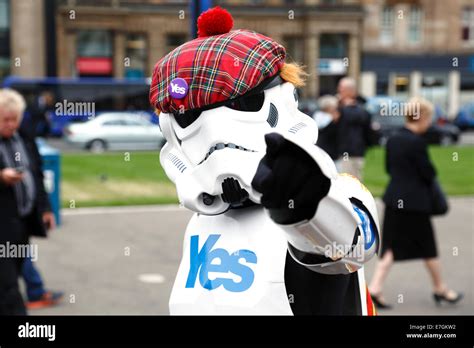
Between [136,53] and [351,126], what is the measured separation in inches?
1062

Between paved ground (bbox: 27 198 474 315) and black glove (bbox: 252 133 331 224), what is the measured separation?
4009 millimetres

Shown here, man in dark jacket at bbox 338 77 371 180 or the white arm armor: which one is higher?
the white arm armor

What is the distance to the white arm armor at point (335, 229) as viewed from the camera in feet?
5.61

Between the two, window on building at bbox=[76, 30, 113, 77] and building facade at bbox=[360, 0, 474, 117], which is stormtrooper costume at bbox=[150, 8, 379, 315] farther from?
building facade at bbox=[360, 0, 474, 117]

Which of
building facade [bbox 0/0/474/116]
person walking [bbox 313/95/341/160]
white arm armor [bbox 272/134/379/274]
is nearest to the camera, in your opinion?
white arm armor [bbox 272/134/379/274]

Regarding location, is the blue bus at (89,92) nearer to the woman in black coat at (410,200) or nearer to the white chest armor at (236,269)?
the woman in black coat at (410,200)

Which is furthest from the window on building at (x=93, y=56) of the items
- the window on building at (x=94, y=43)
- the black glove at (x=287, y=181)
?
the black glove at (x=287, y=181)

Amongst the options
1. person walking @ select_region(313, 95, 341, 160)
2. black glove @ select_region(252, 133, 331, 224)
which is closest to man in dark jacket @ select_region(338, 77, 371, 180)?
person walking @ select_region(313, 95, 341, 160)

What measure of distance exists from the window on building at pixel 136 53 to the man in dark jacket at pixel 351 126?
26238 mm

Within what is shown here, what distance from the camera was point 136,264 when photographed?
22.7ft

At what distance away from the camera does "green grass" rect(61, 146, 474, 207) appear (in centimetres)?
1058

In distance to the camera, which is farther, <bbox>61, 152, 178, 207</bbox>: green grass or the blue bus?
the blue bus

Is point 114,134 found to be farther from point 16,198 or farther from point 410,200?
point 16,198
